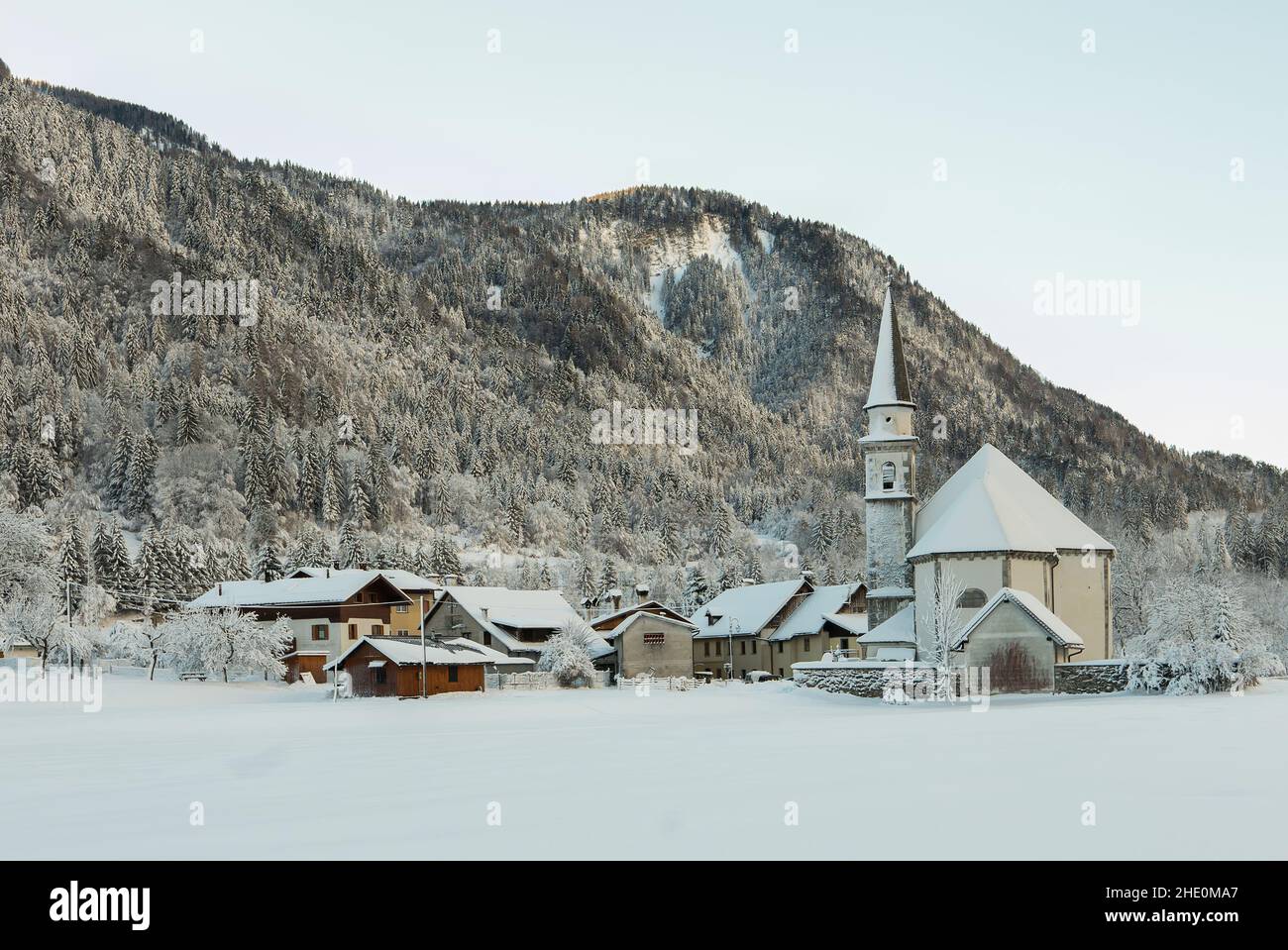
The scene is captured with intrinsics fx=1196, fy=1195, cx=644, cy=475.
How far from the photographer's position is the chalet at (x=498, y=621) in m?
91.8

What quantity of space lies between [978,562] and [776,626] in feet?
133

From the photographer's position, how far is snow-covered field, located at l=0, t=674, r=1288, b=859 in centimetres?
1584

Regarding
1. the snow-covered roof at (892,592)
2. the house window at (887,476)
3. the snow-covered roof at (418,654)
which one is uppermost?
the house window at (887,476)

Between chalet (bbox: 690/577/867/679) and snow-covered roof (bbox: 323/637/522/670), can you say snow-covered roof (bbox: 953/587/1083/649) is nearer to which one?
snow-covered roof (bbox: 323/637/522/670)

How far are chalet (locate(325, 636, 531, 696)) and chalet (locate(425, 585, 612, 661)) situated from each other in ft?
59.5

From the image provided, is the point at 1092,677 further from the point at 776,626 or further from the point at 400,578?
the point at 400,578

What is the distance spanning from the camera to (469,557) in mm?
190750

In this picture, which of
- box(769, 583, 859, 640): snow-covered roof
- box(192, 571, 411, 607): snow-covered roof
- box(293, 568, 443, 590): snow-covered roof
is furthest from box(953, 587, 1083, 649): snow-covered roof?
box(293, 568, 443, 590): snow-covered roof

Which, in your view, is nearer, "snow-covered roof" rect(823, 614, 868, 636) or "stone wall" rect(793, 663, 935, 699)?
"stone wall" rect(793, 663, 935, 699)

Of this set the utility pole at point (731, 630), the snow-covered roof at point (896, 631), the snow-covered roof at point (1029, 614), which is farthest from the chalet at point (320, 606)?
the snow-covered roof at point (1029, 614)

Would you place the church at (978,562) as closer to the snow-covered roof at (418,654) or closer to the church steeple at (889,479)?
the church steeple at (889,479)

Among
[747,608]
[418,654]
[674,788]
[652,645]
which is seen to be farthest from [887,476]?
[674,788]

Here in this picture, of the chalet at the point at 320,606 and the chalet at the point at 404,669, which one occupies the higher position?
the chalet at the point at 320,606

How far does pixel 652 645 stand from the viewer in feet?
298
